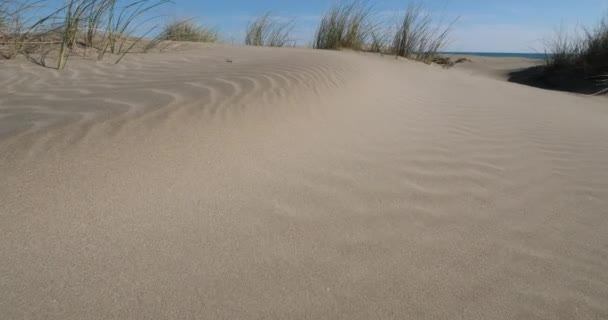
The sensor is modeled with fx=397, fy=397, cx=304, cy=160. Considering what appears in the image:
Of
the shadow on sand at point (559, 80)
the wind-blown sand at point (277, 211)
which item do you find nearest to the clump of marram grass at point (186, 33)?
the wind-blown sand at point (277, 211)

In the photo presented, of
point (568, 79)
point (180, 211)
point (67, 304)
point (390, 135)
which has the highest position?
point (568, 79)

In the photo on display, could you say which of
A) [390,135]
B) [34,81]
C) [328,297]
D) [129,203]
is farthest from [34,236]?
[34,81]

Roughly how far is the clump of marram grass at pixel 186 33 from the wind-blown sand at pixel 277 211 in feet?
13.4

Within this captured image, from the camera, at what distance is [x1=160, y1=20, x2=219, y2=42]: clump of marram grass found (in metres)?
6.44

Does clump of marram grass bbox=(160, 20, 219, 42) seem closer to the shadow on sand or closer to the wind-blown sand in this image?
the wind-blown sand

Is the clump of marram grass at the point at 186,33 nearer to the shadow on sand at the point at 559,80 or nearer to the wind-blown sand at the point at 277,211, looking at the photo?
the wind-blown sand at the point at 277,211

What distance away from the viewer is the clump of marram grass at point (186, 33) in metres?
6.44

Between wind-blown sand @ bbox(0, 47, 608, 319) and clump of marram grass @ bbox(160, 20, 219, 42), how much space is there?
4.09 m

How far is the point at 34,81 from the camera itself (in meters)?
2.91

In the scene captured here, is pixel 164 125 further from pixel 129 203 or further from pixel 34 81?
pixel 34 81

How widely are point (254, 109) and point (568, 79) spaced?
7908mm

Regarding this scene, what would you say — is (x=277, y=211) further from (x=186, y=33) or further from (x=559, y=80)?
(x=559, y=80)

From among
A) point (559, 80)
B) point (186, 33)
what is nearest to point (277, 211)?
point (186, 33)

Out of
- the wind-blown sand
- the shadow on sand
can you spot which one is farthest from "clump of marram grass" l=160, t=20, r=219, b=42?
the shadow on sand
